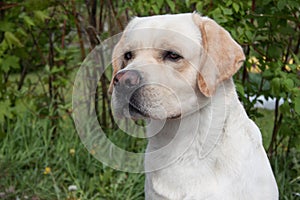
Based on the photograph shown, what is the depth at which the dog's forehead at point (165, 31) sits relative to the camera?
2867 mm

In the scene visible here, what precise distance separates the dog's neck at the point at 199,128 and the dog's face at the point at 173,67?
90mm

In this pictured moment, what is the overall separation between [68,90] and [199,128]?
3.01 metres

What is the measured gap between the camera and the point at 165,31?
2.87 m

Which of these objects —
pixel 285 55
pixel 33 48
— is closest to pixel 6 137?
pixel 33 48

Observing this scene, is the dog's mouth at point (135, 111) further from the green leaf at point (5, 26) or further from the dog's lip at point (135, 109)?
the green leaf at point (5, 26)

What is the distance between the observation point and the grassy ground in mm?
4809

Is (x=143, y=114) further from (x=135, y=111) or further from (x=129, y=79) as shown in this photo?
(x=129, y=79)

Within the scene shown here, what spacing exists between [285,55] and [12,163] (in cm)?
220

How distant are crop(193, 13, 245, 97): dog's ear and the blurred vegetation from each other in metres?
1.07

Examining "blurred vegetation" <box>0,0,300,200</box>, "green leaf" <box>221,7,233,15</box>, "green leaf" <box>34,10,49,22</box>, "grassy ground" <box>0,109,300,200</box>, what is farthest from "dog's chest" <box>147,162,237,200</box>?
"green leaf" <box>34,10,49,22</box>

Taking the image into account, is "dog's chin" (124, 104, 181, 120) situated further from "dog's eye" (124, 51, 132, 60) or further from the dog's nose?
"dog's eye" (124, 51, 132, 60)

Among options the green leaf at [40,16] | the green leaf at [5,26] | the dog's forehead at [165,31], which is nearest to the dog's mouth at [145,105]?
the dog's forehead at [165,31]

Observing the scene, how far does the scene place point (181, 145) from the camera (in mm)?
3072

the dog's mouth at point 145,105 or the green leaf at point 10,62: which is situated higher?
the dog's mouth at point 145,105
